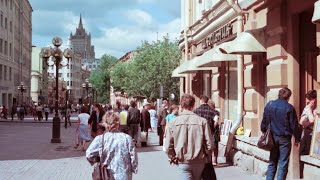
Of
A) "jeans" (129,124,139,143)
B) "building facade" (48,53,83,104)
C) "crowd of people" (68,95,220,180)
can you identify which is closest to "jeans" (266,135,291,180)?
"crowd of people" (68,95,220,180)

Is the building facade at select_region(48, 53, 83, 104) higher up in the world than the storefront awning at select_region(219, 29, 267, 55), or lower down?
higher up

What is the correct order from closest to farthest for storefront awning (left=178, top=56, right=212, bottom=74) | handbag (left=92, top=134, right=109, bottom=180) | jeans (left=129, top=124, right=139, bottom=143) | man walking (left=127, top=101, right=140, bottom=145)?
1. handbag (left=92, top=134, right=109, bottom=180)
2. storefront awning (left=178, top=56, right=212, bottom=74)
3. man walking (left=127, top=101, right=140, bottom=145)
4. jeans (left=129, top=124, right=139, bottom=143)

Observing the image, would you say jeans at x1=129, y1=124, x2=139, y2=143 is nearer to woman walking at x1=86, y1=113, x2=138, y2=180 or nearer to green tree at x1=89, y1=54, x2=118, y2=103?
woman walking at x1=86, y1=113, x2=138, y2=180

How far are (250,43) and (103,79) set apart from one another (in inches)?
4544

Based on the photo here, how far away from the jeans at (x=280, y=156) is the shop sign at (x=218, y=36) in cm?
707

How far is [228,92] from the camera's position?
1669 cm

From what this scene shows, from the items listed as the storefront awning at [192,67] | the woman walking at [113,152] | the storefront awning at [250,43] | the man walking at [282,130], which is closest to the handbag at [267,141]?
the man walking at [282,130]

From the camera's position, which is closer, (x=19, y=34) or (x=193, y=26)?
(x=193, y=26)

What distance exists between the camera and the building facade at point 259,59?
34.8 ft

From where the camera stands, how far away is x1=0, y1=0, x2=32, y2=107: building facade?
2516 inches

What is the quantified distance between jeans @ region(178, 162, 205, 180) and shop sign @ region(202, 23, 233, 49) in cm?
886

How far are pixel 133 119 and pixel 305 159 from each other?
1061 cm

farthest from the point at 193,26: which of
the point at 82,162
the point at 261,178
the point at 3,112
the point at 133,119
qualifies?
the point at 3,112

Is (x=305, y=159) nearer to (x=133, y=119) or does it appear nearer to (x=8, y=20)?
(x=133, y=119)
